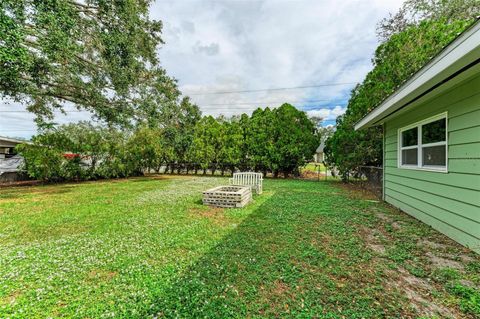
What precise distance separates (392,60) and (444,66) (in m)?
6.47

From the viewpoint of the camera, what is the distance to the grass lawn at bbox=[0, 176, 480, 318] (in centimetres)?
204

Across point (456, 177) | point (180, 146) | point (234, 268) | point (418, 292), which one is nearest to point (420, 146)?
point (456, 177)

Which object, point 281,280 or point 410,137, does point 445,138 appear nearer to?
point 410,137

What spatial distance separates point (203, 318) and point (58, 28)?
929cm

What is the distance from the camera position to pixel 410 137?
5.39 m

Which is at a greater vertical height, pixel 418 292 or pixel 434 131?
pixel 434 131

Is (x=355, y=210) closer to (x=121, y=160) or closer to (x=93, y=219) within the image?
(x=93, y=219)

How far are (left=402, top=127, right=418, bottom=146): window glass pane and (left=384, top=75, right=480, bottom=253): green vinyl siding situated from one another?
0.42m

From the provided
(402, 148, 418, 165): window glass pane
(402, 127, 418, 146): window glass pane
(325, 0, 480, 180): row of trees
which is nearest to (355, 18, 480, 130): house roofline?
(402, 127, 418, 146): window glass pane

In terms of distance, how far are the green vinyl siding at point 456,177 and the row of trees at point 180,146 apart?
27.6 feet

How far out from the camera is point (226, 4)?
9500mm

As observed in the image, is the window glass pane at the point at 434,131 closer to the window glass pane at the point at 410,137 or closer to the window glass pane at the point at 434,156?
the window glass pane at the point at 434,156

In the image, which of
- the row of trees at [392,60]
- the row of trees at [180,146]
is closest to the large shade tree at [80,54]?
the row of trees at [180,146]

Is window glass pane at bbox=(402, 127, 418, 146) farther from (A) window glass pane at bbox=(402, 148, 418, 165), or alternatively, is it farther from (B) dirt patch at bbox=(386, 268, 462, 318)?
(B) dirt patch at bbox=(386, 268, 462, 318)
